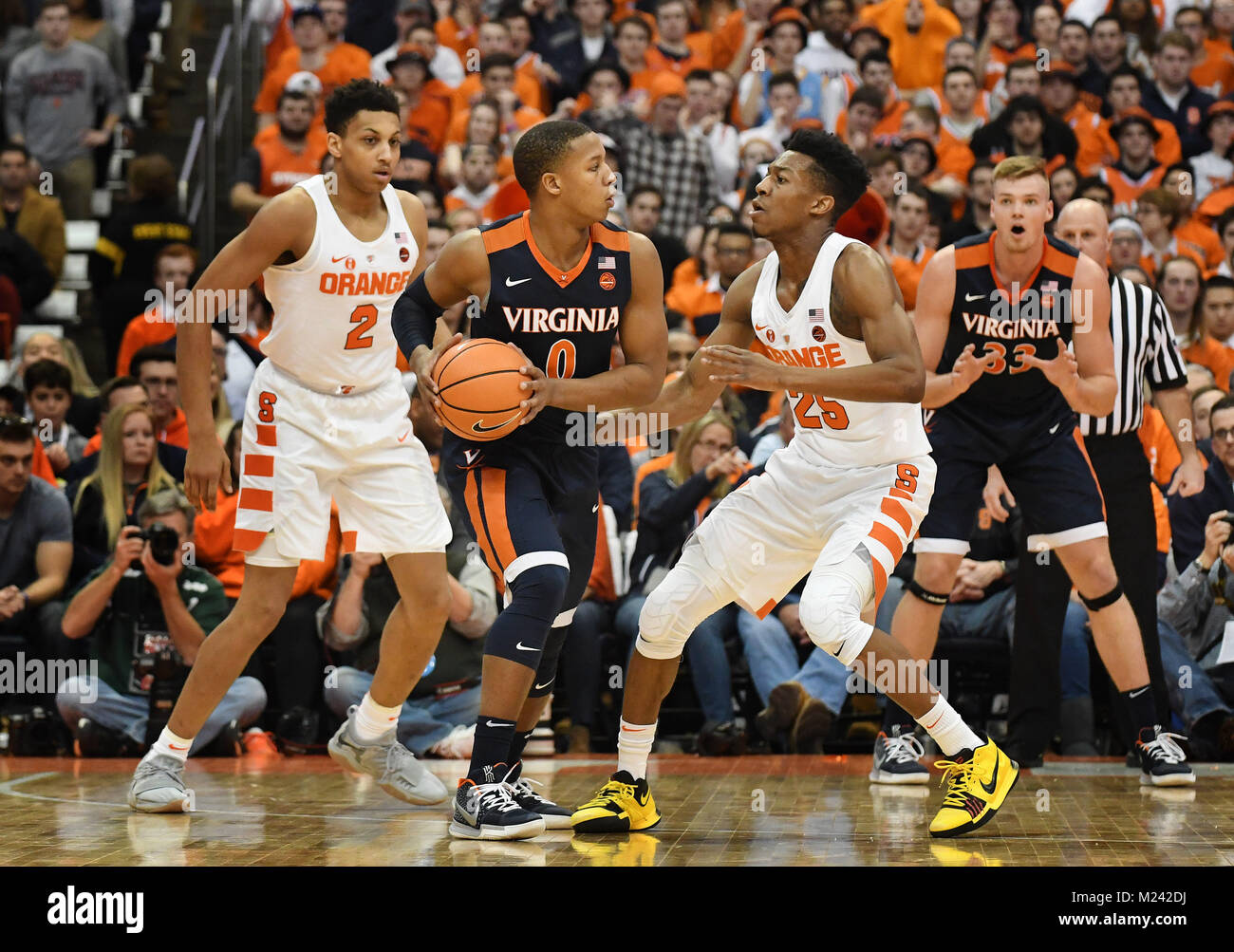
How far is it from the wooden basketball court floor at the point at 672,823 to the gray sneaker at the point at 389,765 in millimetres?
67

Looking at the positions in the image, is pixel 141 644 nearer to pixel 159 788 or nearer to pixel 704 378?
pixel 159 788

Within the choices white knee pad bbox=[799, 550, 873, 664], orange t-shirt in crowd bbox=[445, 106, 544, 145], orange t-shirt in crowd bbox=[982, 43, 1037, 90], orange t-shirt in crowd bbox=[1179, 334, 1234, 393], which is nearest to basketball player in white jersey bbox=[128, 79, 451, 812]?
white knee pad bbox=[799, 550, 873, 664]

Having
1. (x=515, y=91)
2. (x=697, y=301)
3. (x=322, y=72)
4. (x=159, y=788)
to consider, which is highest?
(x=322, y=72)

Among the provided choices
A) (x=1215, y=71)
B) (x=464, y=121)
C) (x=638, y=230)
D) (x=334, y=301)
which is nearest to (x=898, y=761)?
(x=334, y=301)

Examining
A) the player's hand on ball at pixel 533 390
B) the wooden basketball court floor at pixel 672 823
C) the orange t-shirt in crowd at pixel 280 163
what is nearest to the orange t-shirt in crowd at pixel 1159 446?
the wooden basketball court floor at pixel 672 823

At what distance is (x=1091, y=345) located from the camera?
5973mm

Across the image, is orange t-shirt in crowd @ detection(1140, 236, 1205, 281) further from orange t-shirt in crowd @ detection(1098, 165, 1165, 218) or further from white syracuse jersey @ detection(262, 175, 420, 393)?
white syracuse jersey @ detection(262, 175, 420, 393)

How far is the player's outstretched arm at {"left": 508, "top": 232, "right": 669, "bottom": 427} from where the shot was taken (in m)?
4.86

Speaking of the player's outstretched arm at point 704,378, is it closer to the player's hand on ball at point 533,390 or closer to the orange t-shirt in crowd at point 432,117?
the player's hand on ball at point 533,390

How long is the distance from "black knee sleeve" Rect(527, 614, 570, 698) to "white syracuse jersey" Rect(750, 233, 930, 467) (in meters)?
0.98

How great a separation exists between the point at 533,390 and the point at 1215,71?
991cm

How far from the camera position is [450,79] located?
12969 mm

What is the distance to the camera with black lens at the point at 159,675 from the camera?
714 centimetres
